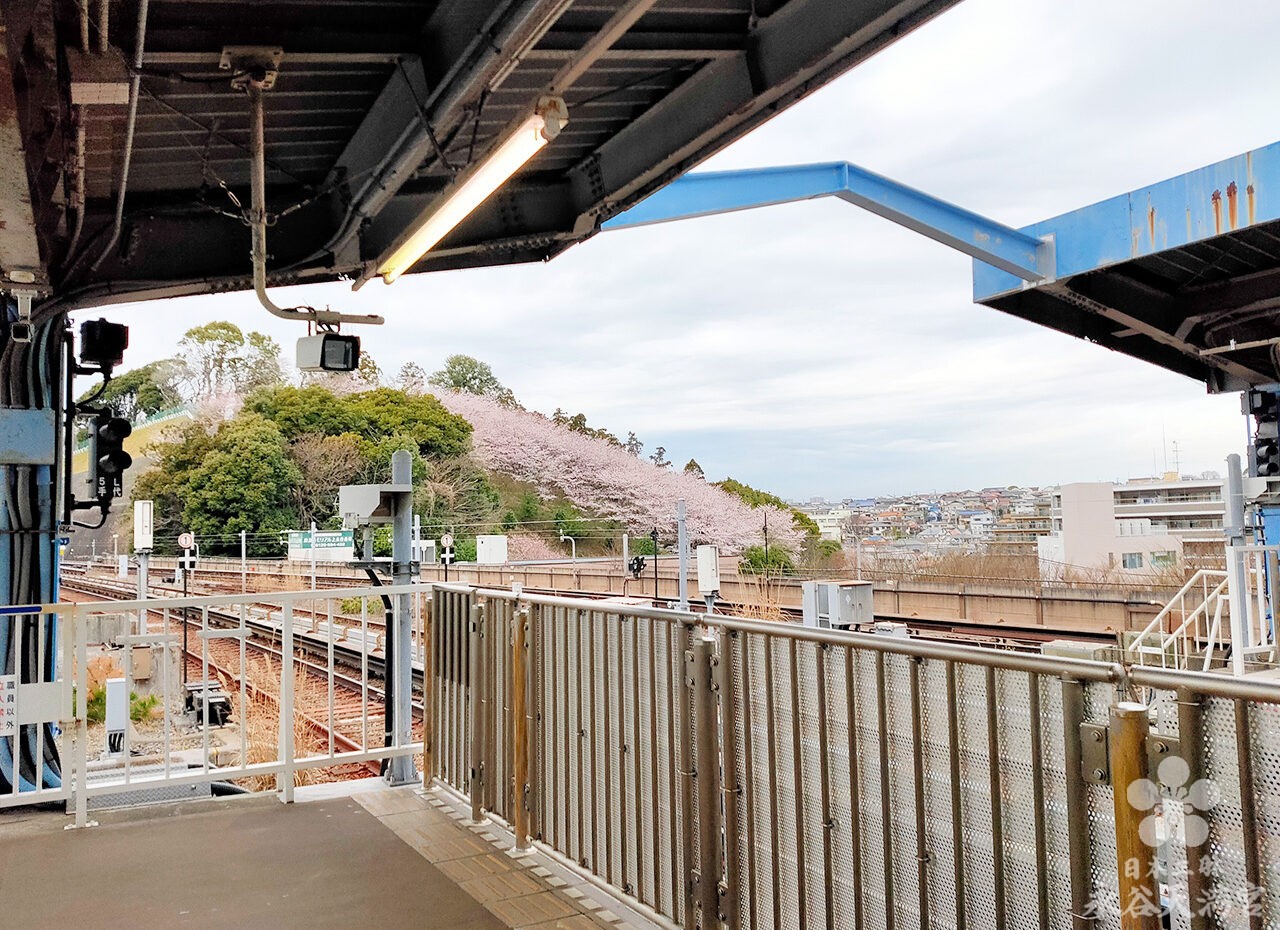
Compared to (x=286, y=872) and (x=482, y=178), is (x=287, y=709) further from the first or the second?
(x=482, y=178)

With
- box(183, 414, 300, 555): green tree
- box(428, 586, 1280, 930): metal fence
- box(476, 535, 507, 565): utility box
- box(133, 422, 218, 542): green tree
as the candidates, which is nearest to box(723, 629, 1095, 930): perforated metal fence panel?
box(428, 586, 1280, 930): metal fence

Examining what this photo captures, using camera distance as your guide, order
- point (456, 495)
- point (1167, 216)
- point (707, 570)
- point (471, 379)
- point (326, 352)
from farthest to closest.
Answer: point (471, 379) → point (456, 495) → point (707, 570) → point (1167, 216) → point (326, 352)

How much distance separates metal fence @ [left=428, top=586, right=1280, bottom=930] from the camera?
1.80 m

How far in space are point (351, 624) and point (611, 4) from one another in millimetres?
18883

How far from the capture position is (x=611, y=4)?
11.5 ft

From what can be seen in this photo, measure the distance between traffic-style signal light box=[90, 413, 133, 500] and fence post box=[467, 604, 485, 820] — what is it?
269 centimetres

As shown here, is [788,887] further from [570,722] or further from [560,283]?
[560,283]

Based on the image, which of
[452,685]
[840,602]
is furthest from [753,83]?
[840,602]

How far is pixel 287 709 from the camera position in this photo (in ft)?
16.7

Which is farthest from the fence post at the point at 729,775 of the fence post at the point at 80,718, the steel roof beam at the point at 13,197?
the fence post at the point at 80,718

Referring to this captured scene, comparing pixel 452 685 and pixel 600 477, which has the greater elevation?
pixel 600 477
